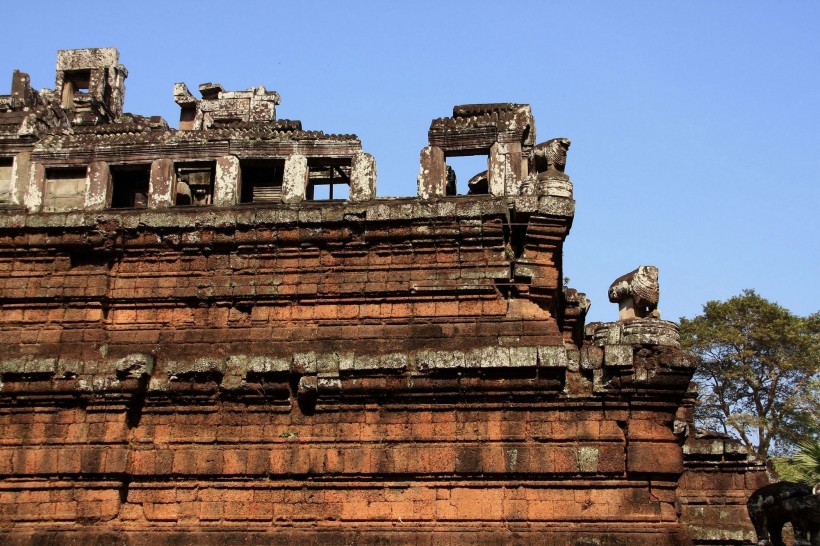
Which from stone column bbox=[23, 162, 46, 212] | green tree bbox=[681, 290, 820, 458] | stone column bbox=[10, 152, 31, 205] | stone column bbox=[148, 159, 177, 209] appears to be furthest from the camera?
green tree bbox=[681, 290, 820, 458]

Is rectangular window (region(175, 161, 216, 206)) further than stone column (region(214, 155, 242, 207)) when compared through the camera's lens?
Yes

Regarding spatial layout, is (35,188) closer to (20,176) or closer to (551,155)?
(20,176)

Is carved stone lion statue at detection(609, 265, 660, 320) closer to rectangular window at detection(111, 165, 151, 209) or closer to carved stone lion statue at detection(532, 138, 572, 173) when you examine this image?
carved stone lion statue at detection(532, 138, 572, 173)

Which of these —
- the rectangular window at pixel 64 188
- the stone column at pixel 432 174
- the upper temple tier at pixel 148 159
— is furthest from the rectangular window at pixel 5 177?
the stone column at pixel 432 174

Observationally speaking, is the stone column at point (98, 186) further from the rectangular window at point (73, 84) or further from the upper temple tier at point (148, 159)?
the rectangular window at point (73, 84)

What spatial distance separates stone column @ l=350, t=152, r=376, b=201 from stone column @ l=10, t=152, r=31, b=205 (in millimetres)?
4284

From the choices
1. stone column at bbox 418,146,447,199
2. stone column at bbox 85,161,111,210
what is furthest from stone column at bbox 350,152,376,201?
stone column at bbox 85,161,111,210

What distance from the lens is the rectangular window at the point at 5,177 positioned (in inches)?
500

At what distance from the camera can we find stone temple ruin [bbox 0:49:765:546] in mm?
10477

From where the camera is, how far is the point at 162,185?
1240cm

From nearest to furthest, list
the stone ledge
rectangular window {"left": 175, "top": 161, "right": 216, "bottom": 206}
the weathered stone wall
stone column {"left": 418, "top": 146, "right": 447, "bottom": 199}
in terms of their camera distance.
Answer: the weathered stone wall
the stone ledge
stone column {"left": 418, "top": 146, "right": 447, "bottom": 199}
rectangular window {"left": 175, "top": 161, "right": 216, "bottom": 206}

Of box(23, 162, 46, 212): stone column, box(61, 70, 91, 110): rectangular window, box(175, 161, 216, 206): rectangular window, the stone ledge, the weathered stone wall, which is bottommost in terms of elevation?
the weathered stone wall

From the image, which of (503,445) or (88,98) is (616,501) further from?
(88,98)

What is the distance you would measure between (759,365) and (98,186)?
33.7m
